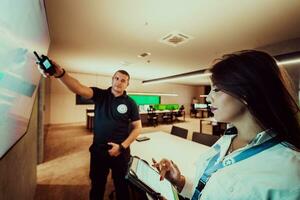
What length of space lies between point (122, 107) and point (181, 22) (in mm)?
1675

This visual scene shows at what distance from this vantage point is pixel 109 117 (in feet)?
5.58

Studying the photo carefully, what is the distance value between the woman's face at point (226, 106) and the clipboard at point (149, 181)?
474mm

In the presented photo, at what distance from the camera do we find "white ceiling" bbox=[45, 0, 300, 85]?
207cm

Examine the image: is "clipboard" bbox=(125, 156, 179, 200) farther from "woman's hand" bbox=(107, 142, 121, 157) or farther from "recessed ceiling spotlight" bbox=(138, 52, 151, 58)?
"recessed ceiling spotlight" bbox=(138, 52, 151, 58)

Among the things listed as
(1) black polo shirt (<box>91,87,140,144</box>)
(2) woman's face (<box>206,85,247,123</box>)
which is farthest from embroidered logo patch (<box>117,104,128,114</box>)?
(2) woman's face (<box>206,85,247,123</box>)

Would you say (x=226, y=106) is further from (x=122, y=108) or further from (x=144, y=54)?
(x=144, y=54)

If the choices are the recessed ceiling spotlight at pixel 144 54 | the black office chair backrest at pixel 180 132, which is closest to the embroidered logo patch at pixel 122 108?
the black office chair backrest at pixel 180 132

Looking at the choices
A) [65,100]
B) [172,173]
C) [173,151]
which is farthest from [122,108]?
[65,100]

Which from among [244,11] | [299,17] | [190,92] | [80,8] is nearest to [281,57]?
[299,17]

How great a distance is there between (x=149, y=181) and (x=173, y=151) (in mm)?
1340

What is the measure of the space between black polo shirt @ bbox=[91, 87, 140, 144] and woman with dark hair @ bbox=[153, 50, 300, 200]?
3.89 feet

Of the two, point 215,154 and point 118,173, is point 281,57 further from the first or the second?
point 118,173

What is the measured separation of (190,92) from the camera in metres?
13.5

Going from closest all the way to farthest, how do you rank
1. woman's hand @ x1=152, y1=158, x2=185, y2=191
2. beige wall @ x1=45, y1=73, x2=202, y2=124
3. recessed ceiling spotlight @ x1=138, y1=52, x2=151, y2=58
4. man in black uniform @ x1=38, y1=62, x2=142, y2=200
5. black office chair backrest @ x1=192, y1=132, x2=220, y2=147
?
woman's hand @ x1=152, y1=158, x2=185, y2=191 < man in black uniform @ x1=38, y1=62, x2=142, y2=200 < black office chair backrest @ x1=192, y1=132, x2=220, y2=147 < recessed ceiling spotlight @ x1=138, y1=52, x2=151, y2=58 < beige wall @ x1=45, y1=73, x2=202, y2=124
